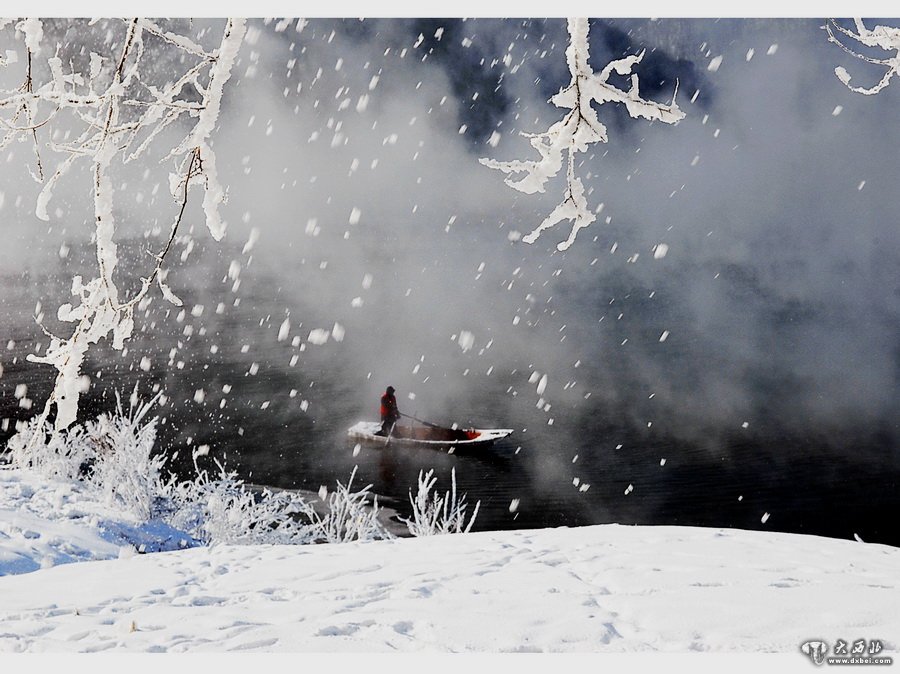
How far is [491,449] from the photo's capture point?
6.55 m

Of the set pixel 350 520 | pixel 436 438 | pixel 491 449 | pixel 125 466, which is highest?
pixel 125 466

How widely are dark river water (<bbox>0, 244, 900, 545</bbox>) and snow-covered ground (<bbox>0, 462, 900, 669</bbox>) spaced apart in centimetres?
125

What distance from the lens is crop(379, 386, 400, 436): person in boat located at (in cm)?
618

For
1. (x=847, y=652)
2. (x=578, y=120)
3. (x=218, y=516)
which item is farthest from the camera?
(x=218, y=516)

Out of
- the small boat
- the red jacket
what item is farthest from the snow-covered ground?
the small boat

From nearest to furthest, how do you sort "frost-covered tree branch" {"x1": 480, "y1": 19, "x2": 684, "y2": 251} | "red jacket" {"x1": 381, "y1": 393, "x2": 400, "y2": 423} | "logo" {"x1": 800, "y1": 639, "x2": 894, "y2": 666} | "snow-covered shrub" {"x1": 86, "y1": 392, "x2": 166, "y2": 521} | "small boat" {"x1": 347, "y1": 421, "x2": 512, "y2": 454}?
"frost-covered tree branch" {"x1": 480, "y1": 19, "x2": 684, "y2": 251}
"logo" {"x1": 800, "y1": 639, "x2": 894, "y2": 666}
"snow-covered shrub" {"x1": 86, "y1": 392, "x2": 166, "y2": 521}
"red jacket" {"x1": 381, "y1": 393, "x2": 400, "y2": 423}
"small boat" {"x1": 347, "y1": 421, "x2": 512, "y2": 454}

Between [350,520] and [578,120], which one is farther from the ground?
[578,120]

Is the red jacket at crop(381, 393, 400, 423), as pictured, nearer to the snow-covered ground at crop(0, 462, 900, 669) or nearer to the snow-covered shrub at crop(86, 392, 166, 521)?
the snow-covered shrub at crop(86, 392, 166, 521)

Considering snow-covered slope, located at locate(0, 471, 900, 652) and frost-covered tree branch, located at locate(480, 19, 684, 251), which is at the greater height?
frost-covered tree branch, located at locate(480, 19, 684, 251)

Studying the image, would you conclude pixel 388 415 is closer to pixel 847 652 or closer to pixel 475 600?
pixel 475 600

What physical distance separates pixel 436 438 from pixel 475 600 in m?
4.76

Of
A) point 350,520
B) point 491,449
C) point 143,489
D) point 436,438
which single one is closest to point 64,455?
point 143,489

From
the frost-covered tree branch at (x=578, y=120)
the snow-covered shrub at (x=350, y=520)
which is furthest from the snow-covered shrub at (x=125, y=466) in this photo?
the frost-covered tree branch at (x=578, y=120)
